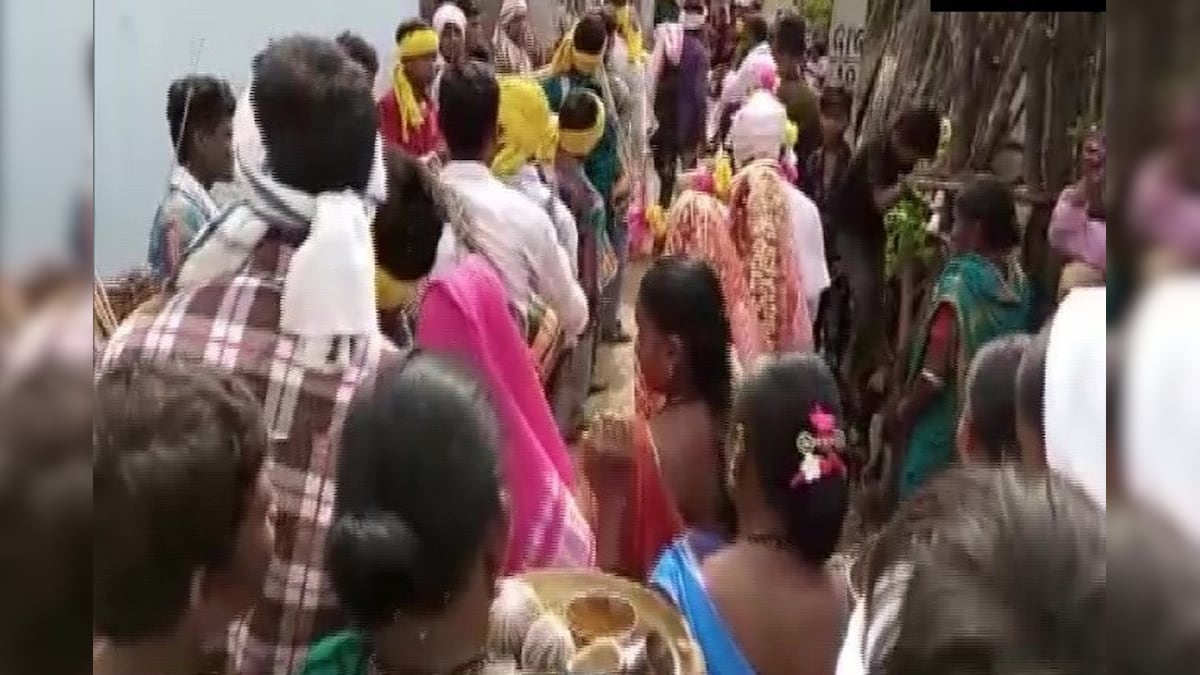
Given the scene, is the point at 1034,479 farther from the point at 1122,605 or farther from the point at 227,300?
the point at 227,300

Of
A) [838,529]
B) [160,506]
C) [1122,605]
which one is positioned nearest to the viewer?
[1122,605]

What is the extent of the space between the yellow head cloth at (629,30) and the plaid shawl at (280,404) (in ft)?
0.78

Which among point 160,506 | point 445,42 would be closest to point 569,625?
point 160,506

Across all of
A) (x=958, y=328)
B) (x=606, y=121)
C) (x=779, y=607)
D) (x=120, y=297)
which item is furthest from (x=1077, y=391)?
(x=120, y=297)

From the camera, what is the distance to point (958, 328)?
0.74 m

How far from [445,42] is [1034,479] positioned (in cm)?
41

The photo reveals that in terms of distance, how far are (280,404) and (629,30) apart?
306 mm

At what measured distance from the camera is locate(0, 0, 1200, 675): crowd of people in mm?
636

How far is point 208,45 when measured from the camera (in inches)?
27.0

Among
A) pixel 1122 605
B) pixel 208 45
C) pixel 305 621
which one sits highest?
pixel 208 45

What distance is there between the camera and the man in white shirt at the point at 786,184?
79 centimetres

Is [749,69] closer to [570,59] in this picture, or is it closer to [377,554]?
[570,59]

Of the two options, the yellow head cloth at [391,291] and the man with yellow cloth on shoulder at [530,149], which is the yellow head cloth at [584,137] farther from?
the yellow head cloth at [391,291]

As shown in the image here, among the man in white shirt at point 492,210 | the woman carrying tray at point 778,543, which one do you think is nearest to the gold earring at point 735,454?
the woman carrying tray at point 778,543
